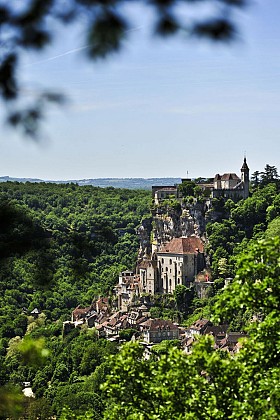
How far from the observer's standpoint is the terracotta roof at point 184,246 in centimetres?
5656

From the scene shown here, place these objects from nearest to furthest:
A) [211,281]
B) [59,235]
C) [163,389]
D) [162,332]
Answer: [59,235] < [163,389] < [162,332] < [211,281]

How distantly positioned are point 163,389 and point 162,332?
40.2m

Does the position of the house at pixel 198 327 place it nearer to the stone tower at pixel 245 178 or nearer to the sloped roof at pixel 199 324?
the sloped roof at pixel 199 324

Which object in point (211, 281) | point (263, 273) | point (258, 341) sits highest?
point (263, 273)

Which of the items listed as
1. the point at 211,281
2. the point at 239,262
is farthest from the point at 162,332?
the point at 239,262

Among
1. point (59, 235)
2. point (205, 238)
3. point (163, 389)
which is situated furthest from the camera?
point (205, 238)

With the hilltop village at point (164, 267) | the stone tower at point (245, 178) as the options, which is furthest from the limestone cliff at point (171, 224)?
the stone tower at point (245, 178)

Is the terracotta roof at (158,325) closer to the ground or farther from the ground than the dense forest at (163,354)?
closer to the ground

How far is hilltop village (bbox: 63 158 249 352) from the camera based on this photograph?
174ft

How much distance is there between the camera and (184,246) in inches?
2233

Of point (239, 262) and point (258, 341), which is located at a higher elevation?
point (239, 262)

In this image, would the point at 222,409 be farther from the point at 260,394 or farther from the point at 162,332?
the point at 162,332

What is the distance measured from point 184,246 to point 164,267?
2.35m

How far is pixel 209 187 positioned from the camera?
62250mm
